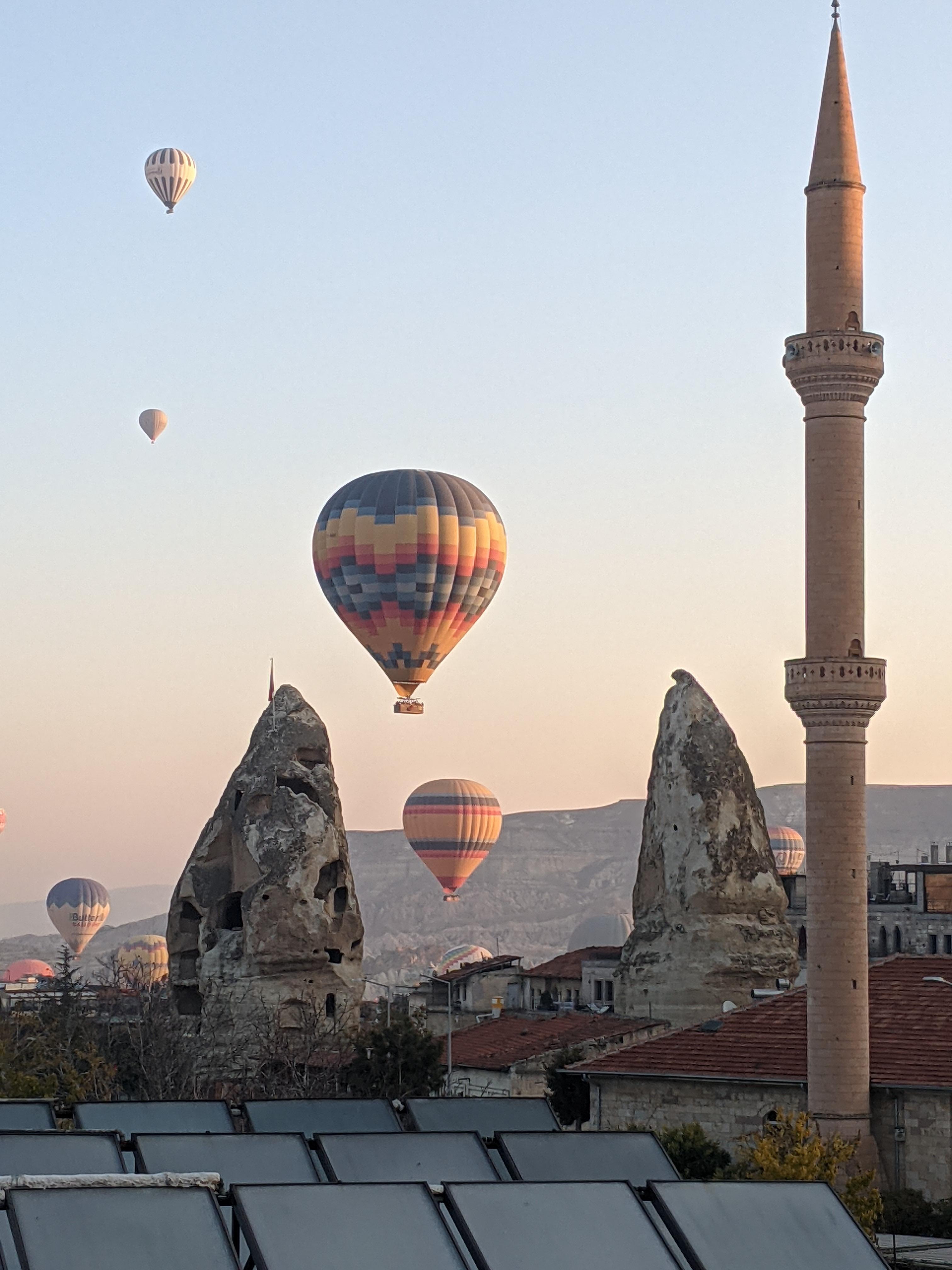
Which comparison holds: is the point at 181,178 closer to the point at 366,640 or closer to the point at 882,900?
the point at 366,640

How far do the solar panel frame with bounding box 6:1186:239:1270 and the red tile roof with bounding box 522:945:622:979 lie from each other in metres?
70.6

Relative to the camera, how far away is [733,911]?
5731 centimetres

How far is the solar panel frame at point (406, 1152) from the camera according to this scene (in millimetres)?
12008

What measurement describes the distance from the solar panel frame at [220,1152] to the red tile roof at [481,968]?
221ft

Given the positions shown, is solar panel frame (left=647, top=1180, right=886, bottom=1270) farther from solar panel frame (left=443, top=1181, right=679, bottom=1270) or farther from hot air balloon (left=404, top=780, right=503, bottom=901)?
hot air balloon (left=404, top=780, right=503, bottom=901)

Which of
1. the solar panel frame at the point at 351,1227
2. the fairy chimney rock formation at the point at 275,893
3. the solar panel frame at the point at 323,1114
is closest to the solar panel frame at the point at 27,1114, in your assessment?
the solar panel frame at the point at 323,1114

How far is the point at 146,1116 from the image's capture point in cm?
1476

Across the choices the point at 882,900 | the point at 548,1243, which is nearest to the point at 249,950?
the point at 882,900

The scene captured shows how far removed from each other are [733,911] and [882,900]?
2508cm

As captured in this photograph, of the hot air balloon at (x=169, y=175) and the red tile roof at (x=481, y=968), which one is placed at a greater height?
the hot air balloon at (x=169, y=175)

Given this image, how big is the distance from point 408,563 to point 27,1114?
1968 inches

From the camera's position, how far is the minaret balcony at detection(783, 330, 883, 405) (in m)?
37.6

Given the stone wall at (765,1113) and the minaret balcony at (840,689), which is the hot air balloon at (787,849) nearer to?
the stone wall at (765,1113)

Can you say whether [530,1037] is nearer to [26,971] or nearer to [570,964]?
[570,964]
